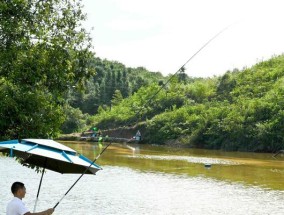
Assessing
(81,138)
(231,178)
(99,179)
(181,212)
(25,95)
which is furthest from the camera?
(81,138)

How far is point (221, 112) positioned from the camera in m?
72.9

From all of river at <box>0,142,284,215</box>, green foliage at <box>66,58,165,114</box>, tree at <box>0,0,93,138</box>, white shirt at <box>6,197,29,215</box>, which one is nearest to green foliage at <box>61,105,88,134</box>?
green foliage at <box>66,58,165,114</box>

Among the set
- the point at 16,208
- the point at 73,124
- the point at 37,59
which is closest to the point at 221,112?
the point at 73,124

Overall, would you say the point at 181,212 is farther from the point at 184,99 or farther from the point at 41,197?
the point at 184,99

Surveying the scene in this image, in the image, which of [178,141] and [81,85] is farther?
[178,141]

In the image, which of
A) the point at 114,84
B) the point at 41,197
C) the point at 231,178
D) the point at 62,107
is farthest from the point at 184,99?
the point at 62,107

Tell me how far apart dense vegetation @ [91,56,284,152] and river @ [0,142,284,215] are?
1953cm

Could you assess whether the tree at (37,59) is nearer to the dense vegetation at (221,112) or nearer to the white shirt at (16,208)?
the white shirt at (16,208)

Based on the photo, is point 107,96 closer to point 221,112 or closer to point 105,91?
point 105,91

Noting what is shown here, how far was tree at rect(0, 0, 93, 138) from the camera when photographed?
11055 mm

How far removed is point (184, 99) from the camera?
293 feet

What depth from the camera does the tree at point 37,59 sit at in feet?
36.3

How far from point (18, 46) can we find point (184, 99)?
78.6m

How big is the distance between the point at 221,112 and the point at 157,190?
47998 mm
